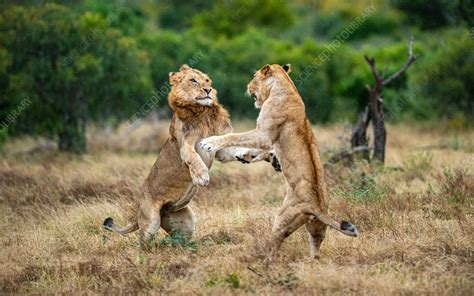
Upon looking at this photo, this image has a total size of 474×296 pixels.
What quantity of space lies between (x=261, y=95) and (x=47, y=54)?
9.80m

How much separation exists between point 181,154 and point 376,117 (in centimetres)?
458

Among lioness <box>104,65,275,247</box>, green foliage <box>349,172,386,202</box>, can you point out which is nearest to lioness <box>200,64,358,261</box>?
lioness <box>104,65,275,247</box>

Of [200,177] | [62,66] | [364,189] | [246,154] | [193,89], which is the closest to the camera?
[200,177]

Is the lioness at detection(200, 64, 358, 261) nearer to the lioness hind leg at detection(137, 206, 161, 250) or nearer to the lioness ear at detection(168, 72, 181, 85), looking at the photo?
the lioness ear at detection(168, 72, 181, 85)

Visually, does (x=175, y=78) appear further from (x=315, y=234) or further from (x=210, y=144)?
(x=315, y=234)

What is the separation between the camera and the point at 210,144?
6488 millimetres

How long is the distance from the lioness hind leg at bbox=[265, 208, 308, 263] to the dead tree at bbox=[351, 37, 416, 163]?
5.20m

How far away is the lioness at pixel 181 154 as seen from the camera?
7.06 meters

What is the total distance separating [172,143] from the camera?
7.25 m

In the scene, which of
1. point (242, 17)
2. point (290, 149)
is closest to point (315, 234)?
point (290, 149)

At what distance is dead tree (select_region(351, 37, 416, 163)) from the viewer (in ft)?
35.3

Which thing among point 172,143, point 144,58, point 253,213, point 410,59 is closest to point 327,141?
point 410,59

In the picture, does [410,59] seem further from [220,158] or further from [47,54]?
[47,54]

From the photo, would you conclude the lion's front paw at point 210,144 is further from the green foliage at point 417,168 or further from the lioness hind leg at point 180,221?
the green foliage at point 417,168
